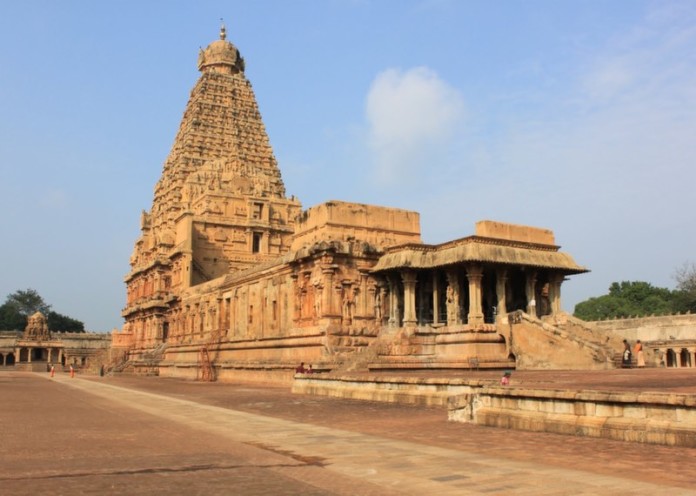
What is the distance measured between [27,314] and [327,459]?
575 ft

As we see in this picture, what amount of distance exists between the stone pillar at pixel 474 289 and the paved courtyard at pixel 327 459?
1697 centimetres

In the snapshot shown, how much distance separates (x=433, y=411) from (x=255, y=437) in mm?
5816

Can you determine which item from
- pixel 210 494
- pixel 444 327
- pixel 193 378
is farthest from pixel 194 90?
pixel 210 494

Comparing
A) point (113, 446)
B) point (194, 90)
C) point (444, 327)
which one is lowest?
point (113, 446)

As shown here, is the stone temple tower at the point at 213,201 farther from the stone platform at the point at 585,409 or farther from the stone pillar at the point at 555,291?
the stone platform at the point at 585,409

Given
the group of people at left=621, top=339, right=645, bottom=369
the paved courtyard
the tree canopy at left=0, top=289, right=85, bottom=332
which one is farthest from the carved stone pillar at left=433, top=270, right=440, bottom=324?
the tree canopy at left=0, top=289, right=85, bottom=332

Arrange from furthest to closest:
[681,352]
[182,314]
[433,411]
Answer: [182,314] < [681,352] < [433,411]

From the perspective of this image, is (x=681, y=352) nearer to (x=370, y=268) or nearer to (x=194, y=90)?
(x=370, y=268)

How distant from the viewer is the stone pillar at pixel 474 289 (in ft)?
111

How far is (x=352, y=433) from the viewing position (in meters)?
13.5

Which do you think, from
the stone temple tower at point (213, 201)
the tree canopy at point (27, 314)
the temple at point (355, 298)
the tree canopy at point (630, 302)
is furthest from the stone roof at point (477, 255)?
the tree canopy at point (27, 314)

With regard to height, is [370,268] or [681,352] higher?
[370,268]

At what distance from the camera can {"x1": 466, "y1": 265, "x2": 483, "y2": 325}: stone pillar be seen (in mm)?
33688

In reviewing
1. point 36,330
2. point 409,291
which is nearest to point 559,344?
point 409,291
